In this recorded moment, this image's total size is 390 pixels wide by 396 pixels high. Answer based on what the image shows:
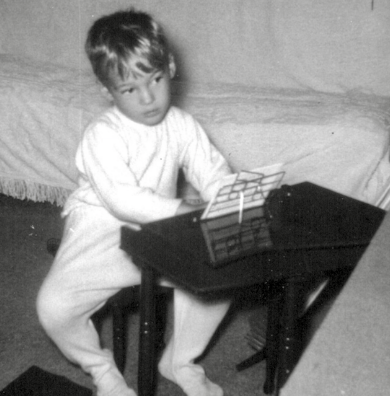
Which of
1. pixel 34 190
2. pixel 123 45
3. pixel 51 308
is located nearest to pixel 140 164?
pixel 123 45

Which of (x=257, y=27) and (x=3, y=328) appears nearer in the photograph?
(x=3, y=328)

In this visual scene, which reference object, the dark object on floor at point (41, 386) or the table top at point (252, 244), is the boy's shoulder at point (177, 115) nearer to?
the table top at point (252, 244)

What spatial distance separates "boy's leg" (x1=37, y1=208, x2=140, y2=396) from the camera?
146cm

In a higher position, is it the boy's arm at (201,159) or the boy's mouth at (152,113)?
the boy's mouth at (152,113)

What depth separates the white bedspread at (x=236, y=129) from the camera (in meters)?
2.02

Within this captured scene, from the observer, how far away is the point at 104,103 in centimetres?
231

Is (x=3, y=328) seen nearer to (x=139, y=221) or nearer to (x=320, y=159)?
(x=139, y=221)

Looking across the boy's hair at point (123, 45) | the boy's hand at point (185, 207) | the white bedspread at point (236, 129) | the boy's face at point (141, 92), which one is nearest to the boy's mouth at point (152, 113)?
the boy's face at point (141, 92)

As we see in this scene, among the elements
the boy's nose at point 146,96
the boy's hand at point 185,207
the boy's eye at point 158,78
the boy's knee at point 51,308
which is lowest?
the boy's knee at point 51,308

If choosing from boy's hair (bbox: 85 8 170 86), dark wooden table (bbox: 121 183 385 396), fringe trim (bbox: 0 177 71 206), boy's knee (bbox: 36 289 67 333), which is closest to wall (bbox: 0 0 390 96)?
fringe trim (bbox: 0 177 71 206)

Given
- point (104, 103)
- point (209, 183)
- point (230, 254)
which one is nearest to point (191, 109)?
point (104, 103)

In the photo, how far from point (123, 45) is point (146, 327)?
2.11 feet

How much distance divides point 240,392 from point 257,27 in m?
1.54

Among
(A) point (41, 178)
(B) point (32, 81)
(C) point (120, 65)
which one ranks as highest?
(C) point (120, 65)
